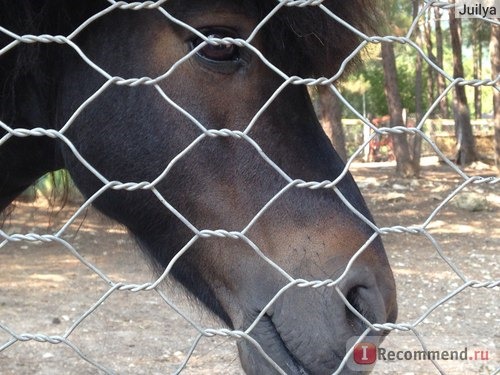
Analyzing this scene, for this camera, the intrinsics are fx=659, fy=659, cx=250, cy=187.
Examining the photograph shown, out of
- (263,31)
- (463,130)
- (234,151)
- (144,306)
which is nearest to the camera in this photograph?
(234,151)

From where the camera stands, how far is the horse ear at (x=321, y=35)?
2002 mm

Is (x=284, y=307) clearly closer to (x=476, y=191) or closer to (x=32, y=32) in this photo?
(x=32, y=32)

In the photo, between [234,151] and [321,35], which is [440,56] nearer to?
[321,35]

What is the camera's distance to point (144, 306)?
6.04 meters

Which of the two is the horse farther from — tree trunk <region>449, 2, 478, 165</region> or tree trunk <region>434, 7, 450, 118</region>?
tree trunk <region>449, 2, 478, 165</region>

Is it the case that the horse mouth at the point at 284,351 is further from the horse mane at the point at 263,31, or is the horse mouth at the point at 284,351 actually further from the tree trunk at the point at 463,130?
the tree trunk at the point at 463,130

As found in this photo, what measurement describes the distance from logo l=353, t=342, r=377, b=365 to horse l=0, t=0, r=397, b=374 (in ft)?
0.20

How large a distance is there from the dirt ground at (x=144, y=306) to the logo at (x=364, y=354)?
2.43 ft

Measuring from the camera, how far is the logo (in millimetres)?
1849

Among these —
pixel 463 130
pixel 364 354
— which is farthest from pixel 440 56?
pixel 364 354

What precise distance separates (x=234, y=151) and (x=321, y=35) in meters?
0.46

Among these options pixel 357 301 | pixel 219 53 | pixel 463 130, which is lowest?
pixel 463 130

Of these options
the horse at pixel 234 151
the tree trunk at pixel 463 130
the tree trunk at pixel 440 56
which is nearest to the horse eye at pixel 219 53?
the horse at pixel 234 151

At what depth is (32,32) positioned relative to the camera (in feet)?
6.76
